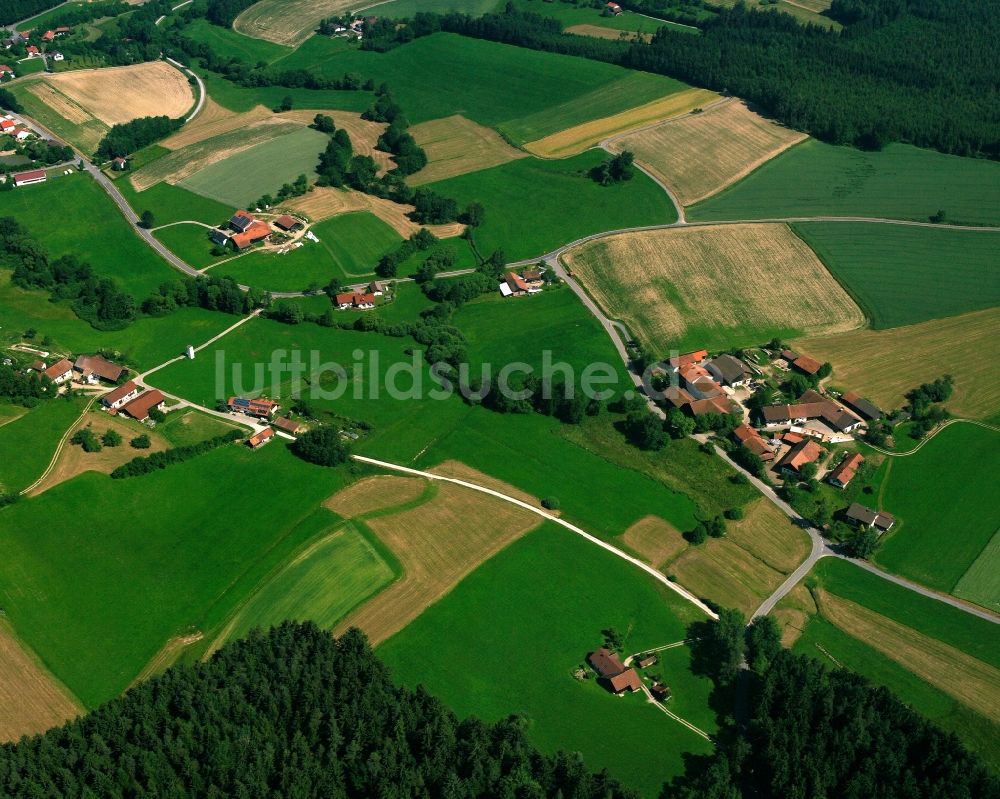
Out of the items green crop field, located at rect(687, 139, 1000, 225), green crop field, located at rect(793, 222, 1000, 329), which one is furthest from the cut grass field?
green crop field, located at rect(687, 139, 1000, 225)

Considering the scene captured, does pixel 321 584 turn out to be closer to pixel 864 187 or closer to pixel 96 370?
pixel 96 370

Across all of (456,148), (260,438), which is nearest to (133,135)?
(456,148)

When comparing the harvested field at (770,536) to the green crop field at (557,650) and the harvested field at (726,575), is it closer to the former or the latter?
the harvested field at (726,575)

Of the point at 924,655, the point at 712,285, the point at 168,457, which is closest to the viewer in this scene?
the point at 924,655

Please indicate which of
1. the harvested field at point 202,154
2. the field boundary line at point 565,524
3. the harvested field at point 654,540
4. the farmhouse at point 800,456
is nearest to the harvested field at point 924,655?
the field boundary line at point 565,524

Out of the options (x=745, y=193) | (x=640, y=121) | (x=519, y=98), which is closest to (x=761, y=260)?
(x=745, y=193)

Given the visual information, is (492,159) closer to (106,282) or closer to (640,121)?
(640,121)
